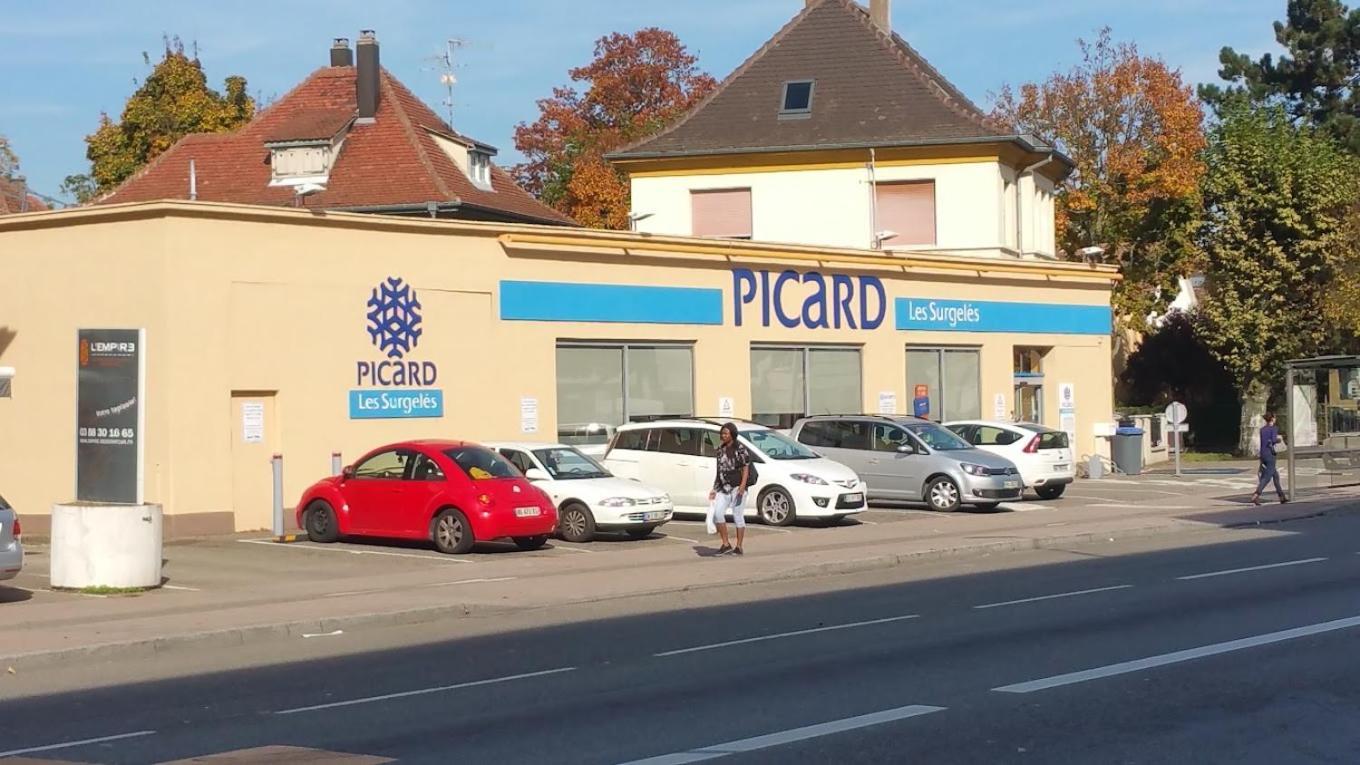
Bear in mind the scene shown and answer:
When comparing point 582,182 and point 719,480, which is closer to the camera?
point 719,480

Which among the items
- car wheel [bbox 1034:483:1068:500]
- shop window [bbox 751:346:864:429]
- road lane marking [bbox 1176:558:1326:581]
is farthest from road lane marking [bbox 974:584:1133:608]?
shop window [bbox 751:346:864:429]

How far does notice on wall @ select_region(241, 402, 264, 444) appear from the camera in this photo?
2580cm

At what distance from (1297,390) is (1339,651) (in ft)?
70.7

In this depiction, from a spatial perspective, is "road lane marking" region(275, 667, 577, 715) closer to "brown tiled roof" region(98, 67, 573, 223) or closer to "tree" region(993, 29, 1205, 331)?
"brown tiled roof" region(98, 67, 573, 223)

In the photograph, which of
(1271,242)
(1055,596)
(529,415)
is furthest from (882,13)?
(1055,596)

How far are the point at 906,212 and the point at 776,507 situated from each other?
17.6 meters

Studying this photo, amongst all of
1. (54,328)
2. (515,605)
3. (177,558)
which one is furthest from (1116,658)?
(54,328)

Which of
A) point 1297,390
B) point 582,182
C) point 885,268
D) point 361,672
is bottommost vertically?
point 361,672

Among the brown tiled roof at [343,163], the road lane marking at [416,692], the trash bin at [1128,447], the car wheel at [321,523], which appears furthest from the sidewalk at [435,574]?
the brown tiled roof at [343,163]

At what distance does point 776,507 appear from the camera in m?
27.4

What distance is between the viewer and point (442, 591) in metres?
18.7

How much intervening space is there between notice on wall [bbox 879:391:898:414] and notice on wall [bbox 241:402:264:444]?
15.2 meters

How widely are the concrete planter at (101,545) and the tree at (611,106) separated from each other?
47.2 m

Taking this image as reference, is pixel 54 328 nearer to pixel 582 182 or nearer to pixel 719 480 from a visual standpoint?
pixel 719 480
